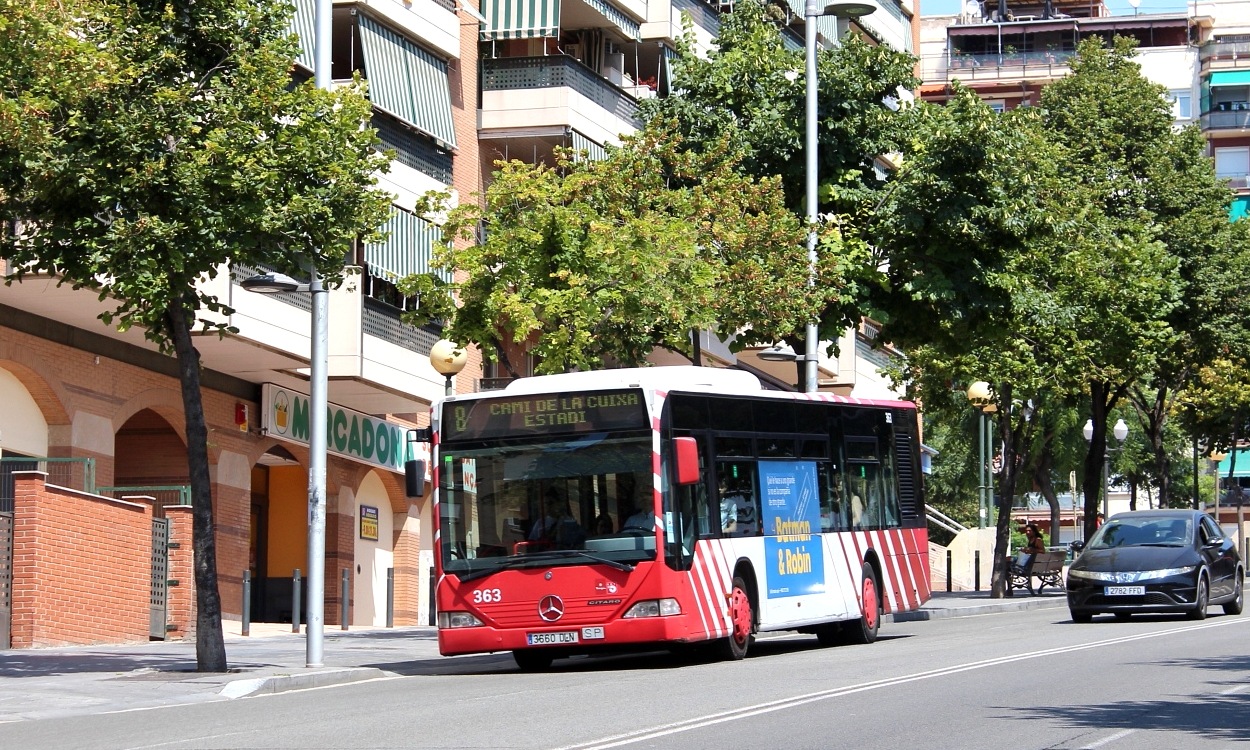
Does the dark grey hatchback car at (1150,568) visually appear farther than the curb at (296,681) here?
Yes

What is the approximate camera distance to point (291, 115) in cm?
1948

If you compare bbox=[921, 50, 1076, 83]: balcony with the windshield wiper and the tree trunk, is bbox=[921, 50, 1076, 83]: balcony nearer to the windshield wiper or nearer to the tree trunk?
the windshield wiper

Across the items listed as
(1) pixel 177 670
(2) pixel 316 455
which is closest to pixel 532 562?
(2) pixel 316 455

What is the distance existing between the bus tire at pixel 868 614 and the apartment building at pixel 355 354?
295 inches

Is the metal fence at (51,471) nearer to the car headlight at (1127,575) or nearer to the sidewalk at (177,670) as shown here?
the sidewalk at (177,670)

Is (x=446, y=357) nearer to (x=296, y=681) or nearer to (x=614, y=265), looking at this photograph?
(x=614, y=265)

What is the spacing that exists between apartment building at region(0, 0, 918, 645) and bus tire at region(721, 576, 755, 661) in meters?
7.22

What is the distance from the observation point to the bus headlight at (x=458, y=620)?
20.0 m

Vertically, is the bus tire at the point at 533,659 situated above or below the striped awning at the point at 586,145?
below

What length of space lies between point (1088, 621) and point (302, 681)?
14.1m

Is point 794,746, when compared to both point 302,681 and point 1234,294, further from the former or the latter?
point 1234,294

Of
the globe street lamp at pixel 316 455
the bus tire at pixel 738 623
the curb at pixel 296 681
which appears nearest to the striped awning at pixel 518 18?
the globe street lamp at pixel 316 455

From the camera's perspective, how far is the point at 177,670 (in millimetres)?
19703

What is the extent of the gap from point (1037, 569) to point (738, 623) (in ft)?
80.7
